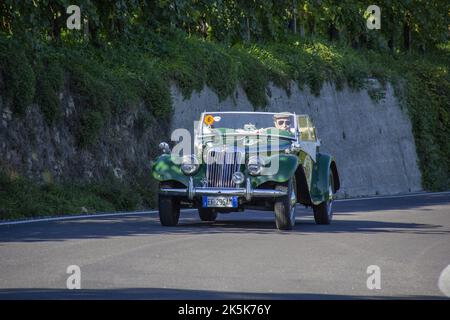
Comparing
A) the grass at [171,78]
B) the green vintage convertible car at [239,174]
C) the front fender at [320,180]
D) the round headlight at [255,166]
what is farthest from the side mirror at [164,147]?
the grass at [171,78]

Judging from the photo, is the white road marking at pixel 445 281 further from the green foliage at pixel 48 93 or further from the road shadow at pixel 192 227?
the green foliage at pixel 48 93

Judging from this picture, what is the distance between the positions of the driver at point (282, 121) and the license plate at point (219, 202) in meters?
2.49

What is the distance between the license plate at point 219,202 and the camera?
54.7ft

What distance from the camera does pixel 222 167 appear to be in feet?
55.9

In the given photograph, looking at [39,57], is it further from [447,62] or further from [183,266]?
[447,62]

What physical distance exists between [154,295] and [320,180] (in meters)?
9.86

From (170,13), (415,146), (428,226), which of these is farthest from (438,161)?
(428,226)

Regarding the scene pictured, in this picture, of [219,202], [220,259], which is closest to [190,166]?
[219,202]

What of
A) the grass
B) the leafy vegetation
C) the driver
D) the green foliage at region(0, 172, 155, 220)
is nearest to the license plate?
the driver

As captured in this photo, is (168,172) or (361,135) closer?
(168,172)

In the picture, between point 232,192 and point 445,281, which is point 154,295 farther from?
point 232,192

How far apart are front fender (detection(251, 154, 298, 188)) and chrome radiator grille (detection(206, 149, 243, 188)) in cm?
36

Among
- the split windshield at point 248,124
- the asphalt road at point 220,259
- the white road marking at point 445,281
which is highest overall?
the split windshield at point 248,124

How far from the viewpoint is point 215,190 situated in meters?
16.8
